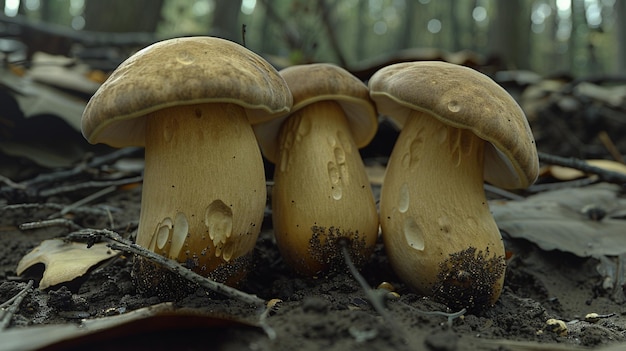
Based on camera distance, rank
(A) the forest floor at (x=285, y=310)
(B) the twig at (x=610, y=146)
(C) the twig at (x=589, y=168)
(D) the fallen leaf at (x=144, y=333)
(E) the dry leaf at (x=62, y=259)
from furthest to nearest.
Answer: (B) the twig at (x=610, y=146)
(C) the twig at (x=589, y=168)
(E) the dry leaf at (x=62, y=259)
(A) the forest floor at (x=285, y=310)
(D) the fallen leaf at (x=144, y=333)

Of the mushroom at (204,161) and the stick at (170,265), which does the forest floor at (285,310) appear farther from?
the mushroom at (204,161)

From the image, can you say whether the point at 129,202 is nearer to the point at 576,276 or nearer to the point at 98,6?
the point at 576,276

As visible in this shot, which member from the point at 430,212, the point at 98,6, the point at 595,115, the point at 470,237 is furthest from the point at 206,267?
the point at 98,6

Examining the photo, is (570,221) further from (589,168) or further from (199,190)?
(199,190)

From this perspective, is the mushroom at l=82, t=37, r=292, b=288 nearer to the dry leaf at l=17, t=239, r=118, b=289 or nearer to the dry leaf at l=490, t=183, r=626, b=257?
the dry leaf at l=17, t=239, r=118, b=289

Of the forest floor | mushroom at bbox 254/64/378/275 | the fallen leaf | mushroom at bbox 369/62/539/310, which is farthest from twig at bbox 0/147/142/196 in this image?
mushroom at bbox 369/62/539/310

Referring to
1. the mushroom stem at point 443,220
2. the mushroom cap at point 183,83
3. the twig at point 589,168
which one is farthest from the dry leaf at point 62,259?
the twig at point 589,168
